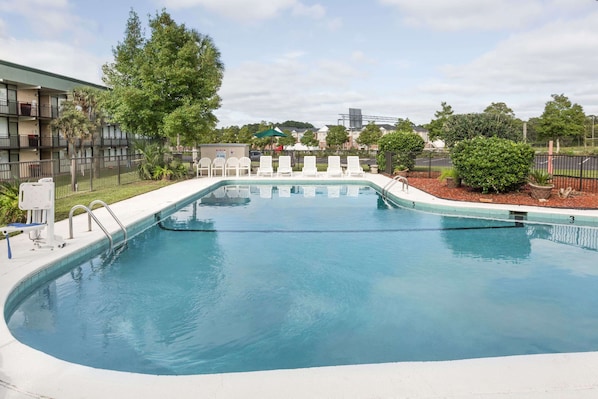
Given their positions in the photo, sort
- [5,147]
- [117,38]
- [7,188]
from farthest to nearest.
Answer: [5,147] < [117,38] < [7,188]

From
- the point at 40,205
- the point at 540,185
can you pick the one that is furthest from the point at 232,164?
the point at 40,205

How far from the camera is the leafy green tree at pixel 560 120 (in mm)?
52000

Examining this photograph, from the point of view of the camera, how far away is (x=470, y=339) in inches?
184

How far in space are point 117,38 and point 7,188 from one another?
13.7 metres

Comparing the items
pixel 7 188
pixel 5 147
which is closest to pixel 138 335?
pixel 7 188

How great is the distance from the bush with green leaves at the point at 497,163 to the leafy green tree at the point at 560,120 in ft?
145

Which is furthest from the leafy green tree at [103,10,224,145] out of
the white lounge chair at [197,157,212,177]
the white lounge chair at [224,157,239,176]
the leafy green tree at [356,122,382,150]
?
the leafy green tree at [356,122,382,150]

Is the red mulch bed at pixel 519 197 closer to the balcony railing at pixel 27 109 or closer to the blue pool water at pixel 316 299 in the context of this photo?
the blue pool water at pixel 316 299

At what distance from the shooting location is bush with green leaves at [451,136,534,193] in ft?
41.5

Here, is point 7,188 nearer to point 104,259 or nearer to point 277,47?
point 104,259

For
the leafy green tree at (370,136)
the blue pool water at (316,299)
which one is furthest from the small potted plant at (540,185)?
the leafy green tree at (370,136)

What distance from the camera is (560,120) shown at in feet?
→ 171

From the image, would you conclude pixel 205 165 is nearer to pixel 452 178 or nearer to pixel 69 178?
pixel 69 178

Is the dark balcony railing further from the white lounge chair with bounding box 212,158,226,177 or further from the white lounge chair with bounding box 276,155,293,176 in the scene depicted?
the white lounge chair with bounding box 276,155,293,176
